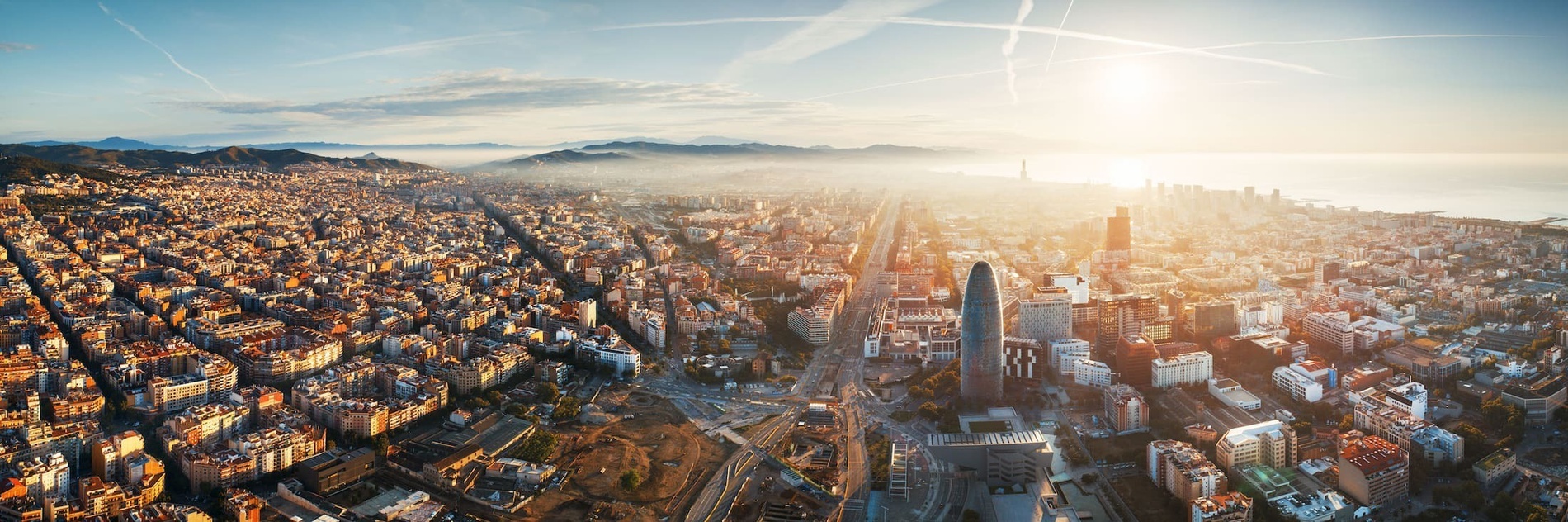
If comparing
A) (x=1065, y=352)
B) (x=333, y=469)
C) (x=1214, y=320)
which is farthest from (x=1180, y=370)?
(x=333, y=469)

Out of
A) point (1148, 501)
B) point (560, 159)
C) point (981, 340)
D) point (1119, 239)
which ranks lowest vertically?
point (1148, 501)

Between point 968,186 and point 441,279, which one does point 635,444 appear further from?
point 968,186

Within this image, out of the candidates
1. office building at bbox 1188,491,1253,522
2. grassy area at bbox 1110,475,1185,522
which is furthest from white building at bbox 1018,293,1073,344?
office building at bbox 1188,491,1253,522

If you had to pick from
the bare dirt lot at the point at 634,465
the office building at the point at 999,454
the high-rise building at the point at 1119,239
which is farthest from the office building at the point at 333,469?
the high-rise building at the point at 1119,239

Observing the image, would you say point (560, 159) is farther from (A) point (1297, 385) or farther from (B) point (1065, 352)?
(A) point (1297, 385)

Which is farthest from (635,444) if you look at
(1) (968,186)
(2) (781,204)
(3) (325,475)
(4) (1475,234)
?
(1) (968,186)

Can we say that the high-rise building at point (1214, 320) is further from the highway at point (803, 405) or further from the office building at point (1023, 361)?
the highway at point (803, 405)
